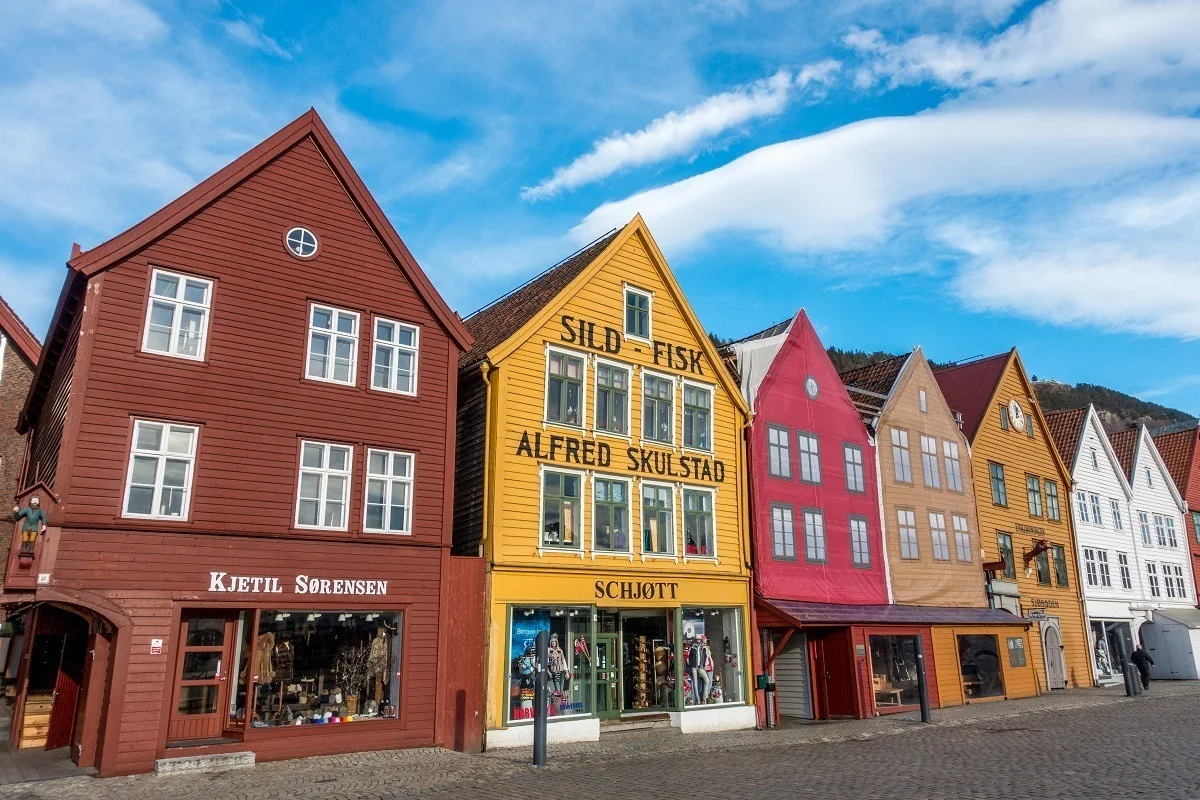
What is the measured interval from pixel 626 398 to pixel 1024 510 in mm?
22600

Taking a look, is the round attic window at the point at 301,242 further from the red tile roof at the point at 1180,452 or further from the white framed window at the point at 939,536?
the red tile roof at the point at 1180,452

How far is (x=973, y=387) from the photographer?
38719 millimetres

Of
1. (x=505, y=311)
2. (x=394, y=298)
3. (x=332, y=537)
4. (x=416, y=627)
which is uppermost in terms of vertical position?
(x=505, y=311)

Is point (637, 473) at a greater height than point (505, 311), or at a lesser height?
lesser

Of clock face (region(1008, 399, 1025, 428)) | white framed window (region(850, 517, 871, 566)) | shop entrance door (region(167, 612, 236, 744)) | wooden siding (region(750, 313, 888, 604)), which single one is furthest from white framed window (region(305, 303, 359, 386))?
clock face (region(1008, 399, 1025, 428))

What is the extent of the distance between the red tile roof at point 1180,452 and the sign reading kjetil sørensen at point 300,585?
49.2 meters

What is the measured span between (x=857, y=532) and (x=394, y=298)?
17.6 metres

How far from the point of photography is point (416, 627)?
1888 cm

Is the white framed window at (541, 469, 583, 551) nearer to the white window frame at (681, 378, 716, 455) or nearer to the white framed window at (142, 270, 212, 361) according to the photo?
the white window frame at (681, 378, 716, 455)

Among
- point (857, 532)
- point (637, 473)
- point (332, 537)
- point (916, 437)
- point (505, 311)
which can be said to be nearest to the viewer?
point (332, 537)

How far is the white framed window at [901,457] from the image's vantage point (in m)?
31.6

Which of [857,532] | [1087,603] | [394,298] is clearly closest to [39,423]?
[394,298]

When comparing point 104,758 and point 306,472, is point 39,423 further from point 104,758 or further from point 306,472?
point 104,758

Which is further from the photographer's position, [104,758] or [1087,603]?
[1087,603]
